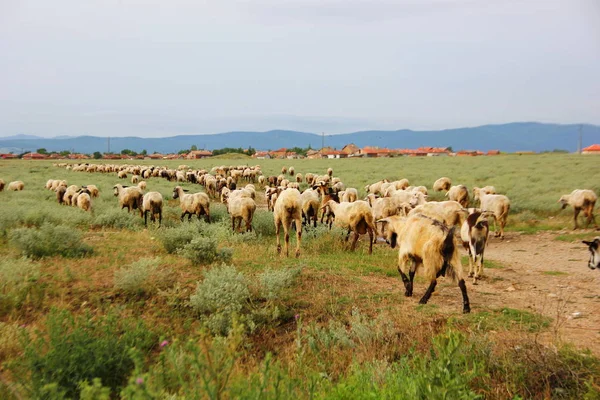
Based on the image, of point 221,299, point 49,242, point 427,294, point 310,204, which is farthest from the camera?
point 310,204

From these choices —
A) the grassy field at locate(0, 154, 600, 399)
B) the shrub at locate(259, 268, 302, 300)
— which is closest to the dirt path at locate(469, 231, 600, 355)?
→ the grassy field at locate(0, 154, 600, 399)

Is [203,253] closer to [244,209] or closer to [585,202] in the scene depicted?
[244,209]

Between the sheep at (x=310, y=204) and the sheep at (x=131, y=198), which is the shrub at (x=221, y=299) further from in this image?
the sheep at (x=131, y=198)

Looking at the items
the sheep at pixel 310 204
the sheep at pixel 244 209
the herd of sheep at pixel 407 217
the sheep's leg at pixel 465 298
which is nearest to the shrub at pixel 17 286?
the herd of sheep at pixel 407 217

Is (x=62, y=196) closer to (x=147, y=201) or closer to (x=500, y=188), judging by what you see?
(x=147, y=201)

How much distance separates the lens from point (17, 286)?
255 inches

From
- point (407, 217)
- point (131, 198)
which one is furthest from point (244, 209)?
point (407, 217)

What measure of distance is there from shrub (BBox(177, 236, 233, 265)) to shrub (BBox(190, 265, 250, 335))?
1.78 meters

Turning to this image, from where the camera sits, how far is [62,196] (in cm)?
2130

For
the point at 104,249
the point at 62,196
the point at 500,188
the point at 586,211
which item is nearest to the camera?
the point at 104,249

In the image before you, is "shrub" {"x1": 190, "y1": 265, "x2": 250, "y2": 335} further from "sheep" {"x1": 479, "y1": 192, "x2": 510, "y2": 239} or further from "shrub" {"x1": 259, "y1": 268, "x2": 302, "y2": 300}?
"sheep" {"x1": 479, "y1": 192, "x2": 510, "y2": 239}

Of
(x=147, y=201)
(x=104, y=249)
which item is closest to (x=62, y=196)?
(x=147, y=201)

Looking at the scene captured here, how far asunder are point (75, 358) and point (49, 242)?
5895 mm

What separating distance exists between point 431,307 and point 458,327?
1.08 meters
